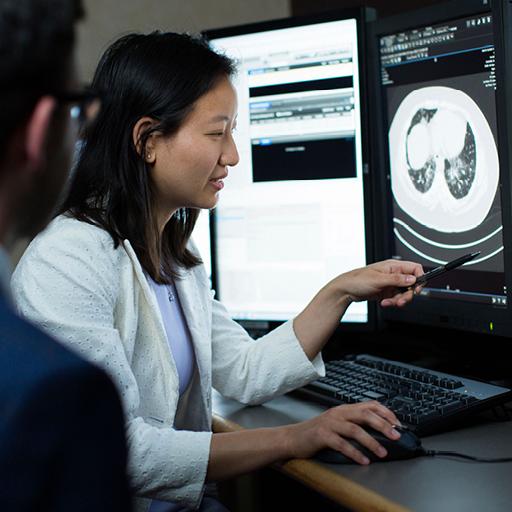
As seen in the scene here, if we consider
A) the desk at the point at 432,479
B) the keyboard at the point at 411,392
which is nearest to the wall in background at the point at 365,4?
the keyboard at the point at 411,392

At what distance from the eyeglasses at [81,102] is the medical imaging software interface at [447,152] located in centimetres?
87

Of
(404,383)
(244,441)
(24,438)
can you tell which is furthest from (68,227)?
(24,438)

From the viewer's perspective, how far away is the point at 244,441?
1162 millimetres

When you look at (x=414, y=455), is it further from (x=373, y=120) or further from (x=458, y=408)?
(x=373, y=120)

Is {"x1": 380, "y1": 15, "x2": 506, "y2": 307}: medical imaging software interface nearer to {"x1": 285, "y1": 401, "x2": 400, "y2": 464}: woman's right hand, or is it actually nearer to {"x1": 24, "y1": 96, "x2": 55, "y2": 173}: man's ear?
{"x1": 285, "y1": 401, "x2": 400, "y2": 464}: woman's right hand

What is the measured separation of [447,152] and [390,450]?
57 cm

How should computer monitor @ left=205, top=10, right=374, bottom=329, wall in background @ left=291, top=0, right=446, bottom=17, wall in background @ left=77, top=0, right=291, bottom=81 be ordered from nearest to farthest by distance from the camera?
computer monitor @ left=205, top=10, right=374, bottom=329, wall in background @ left=291, top=0, right=446, bottom=17, wall in background @ left=77, top=0, right=291, bottom=81

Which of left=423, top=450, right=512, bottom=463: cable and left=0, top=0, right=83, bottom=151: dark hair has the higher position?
left=0, top=0, right=83, bottom=151: dark hair

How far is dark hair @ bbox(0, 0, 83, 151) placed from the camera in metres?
0.52

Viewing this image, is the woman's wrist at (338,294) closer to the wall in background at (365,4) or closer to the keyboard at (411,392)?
the keyboard at (411,392)

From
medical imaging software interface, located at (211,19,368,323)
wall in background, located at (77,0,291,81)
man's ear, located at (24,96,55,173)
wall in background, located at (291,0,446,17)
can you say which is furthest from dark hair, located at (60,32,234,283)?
wall in background, located at (77,0,291,81)

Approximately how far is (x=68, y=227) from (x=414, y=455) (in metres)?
0.59

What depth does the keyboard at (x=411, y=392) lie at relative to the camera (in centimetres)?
117

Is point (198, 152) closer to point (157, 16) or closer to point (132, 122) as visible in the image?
point (132, 122)
